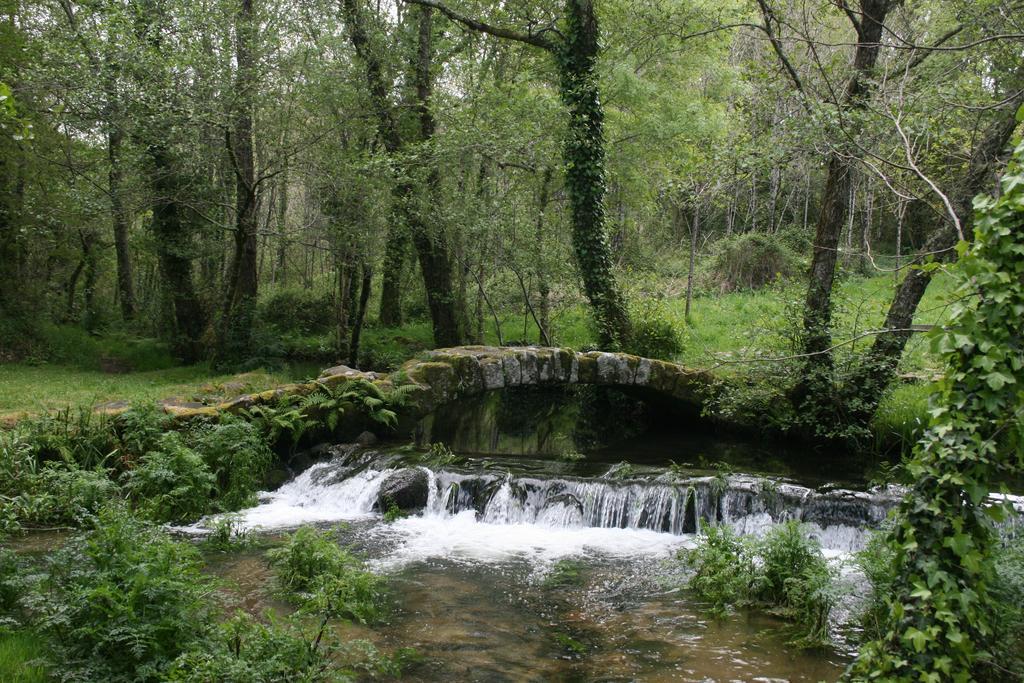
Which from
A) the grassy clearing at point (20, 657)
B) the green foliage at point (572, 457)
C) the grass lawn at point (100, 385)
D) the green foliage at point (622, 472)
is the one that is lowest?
the green foliage at point (572, 457)

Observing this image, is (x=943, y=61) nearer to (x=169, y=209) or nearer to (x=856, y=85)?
(x=856, y=85)

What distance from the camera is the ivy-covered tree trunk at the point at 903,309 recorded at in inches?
368

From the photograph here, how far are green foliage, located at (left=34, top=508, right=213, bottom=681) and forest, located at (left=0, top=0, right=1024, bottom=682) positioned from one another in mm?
22

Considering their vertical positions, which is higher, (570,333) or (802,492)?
(570,333)

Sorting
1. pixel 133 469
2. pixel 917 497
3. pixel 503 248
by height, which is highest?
pixel 503 248

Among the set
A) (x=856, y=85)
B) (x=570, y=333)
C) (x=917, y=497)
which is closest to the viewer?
(x=917, y=497)

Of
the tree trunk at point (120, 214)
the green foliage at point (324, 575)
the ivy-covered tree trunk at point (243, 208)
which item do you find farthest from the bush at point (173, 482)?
the tree trunk at point (120, 214)

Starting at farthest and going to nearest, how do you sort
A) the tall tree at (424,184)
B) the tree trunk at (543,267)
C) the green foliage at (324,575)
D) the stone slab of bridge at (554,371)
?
the tall tree at (424,184) → the tree trunk at (543,267) → the stone slab of bridge at (554,371) → the green foliage at (324,575)

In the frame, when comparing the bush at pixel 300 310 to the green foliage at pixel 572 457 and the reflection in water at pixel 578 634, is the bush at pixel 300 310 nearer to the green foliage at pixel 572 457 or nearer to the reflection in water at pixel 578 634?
the green foliage at pixel 572 457

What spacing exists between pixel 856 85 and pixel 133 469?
10.7 metres

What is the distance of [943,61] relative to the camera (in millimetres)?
9633

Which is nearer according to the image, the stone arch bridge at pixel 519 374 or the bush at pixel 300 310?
the stone arch bridge at pixel 519 374

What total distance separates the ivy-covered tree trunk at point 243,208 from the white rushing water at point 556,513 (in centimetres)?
718

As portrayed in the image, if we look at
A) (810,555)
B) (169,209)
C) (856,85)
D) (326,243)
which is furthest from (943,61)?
(169,209)
